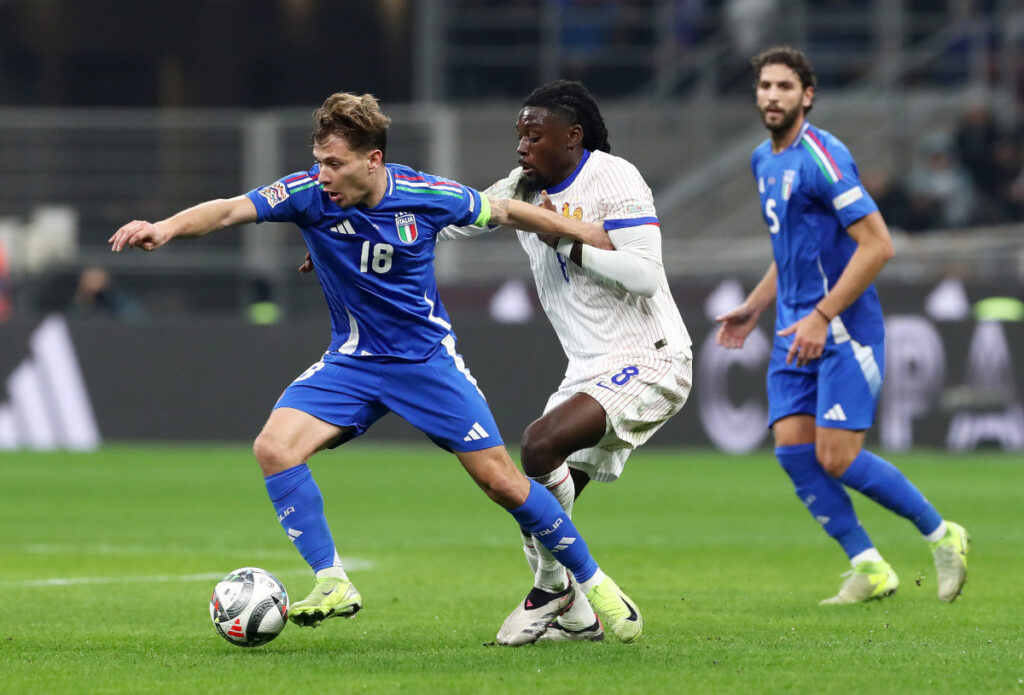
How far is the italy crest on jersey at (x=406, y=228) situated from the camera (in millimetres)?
6375

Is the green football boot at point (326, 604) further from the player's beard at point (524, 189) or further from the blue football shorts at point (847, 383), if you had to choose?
the blue football shorts at point (847, 383)

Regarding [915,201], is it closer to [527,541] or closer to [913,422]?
[913,422]

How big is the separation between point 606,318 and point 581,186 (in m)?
0.55

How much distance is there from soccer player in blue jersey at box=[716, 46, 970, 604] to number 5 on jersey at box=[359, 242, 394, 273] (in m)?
2.09

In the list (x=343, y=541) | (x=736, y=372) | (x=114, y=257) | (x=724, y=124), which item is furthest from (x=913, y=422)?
(x=114, y=257)

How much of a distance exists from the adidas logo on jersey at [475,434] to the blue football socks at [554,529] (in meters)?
0.26

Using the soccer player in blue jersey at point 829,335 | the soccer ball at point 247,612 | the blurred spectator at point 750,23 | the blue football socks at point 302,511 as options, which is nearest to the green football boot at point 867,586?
the soccer player in blue jersey at point 829,335

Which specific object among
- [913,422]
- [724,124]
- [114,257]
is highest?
[724,124]

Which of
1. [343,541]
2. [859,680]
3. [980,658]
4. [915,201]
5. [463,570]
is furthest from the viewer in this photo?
[915,201]

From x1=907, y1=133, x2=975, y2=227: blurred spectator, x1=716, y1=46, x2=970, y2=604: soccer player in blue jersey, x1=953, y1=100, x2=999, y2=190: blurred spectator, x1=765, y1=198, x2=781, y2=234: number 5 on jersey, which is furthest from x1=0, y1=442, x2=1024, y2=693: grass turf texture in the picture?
x1=953, y1=100, x2=999, y2=190: blurred spectator

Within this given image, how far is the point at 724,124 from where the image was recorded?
2117 centimetres

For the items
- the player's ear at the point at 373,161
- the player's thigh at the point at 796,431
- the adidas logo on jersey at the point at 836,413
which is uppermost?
the player's ear at the point at 373,161

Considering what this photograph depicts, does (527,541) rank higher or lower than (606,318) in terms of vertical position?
lower

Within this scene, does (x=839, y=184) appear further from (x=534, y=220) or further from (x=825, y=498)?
(x=534, y=220)
